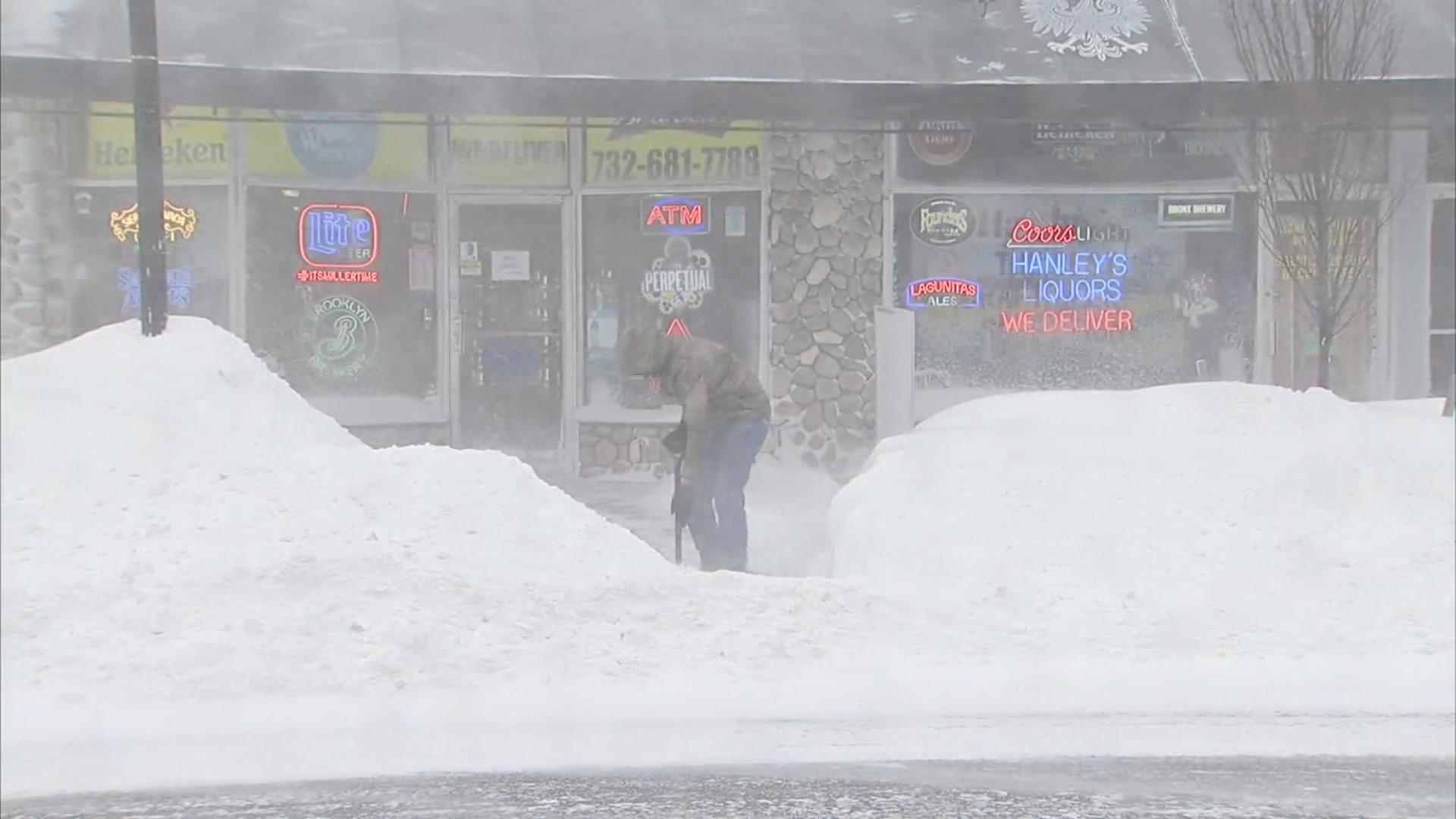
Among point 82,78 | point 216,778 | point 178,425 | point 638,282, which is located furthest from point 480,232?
point 216,778

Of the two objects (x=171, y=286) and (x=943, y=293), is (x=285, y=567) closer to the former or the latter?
(x=171, y=286)

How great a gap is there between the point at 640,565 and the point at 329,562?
1.39 metres

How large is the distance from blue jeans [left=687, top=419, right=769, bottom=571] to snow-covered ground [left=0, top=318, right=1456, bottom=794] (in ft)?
1.08

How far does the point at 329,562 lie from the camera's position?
6.02m

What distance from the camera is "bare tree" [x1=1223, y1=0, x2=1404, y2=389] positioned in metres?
9.15

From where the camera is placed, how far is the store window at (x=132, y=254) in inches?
408

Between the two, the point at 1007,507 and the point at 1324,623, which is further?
the point at 1007,507

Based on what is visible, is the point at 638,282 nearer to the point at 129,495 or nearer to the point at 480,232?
the point at 480,232

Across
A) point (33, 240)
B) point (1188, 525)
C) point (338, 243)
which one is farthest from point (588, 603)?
point (33, 240)

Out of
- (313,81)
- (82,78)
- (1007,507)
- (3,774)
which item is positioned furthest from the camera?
(313,81)

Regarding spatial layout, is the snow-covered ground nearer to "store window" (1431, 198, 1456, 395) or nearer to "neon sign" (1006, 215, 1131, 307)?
"neon sign" (1006, 215, 1131, 307)

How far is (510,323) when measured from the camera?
11594 mm

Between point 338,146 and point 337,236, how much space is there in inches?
25.7

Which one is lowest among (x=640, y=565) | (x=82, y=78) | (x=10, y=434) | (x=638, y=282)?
(x=640, y=565)
